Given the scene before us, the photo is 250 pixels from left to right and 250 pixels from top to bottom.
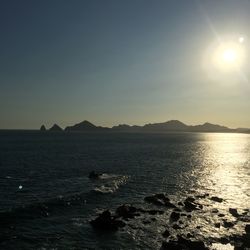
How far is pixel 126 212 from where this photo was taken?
50906mm

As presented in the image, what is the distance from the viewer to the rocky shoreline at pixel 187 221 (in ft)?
135

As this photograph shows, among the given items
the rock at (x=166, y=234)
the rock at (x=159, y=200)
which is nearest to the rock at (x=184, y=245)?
the rock at (x=166, y=234)

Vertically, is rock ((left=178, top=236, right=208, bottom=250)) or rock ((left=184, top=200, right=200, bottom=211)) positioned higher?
rock ((left=184, top=200, right=200, bottom=211))

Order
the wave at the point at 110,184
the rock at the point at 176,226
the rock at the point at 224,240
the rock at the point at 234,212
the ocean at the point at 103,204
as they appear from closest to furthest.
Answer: the ocean at the point at 103,204 < the rock at the point at 224,240 < the rock at the point at 176,226 < the rock at the point at 234,212 < the wave at the point at 110,184

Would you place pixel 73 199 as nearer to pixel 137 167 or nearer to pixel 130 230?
pixel 130 230

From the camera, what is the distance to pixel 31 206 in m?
53.2

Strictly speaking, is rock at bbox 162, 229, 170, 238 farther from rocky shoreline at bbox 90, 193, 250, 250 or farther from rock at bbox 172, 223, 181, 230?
rock at bbox 172, 223, 181, 230

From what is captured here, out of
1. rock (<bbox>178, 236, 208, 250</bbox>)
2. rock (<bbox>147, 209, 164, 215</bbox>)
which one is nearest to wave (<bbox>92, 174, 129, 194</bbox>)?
rock (<bbox>147, 209, 164, 215</bbox>)

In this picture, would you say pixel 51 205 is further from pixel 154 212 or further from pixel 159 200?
pixel 159 200

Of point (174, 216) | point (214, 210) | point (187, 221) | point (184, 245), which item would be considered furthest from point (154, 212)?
point (184, 245)

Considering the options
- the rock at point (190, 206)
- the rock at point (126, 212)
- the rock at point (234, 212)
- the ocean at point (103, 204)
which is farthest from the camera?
the rock at point (190, 206)

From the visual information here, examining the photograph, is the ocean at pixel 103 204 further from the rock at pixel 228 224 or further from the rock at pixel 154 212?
the rock at pixel 154 212

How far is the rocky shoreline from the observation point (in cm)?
4103

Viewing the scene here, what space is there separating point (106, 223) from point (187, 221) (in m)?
11.4
